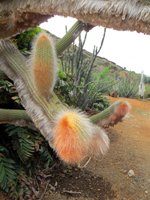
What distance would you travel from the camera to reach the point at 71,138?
1061 millimetres

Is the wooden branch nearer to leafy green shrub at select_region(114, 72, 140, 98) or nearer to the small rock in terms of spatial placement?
the small rock

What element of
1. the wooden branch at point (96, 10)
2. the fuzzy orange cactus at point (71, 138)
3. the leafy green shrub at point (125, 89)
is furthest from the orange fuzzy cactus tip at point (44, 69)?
the leafy green shrub at point (125, 89)

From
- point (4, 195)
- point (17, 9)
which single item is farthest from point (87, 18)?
point (4, 195)

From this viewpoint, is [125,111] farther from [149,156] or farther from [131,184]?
[149,156]

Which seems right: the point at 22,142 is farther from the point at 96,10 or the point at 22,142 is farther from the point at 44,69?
the point at 96,10

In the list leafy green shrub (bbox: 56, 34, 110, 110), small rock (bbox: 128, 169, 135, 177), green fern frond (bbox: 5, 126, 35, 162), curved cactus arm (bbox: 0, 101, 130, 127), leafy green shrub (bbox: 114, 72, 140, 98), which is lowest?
leafy green shrub (bbox: 114, 72, 140, 98)

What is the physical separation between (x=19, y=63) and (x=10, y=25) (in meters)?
0.21

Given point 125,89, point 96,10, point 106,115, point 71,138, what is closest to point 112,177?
point 106,115

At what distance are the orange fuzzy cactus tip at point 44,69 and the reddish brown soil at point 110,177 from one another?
191 cm

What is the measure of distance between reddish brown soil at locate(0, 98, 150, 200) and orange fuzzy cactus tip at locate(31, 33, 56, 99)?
1914mm

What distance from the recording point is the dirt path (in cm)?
329

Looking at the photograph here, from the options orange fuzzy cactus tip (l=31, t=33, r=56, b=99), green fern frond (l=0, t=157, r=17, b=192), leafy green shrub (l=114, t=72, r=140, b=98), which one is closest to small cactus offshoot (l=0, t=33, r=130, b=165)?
orange fuzzy cactus tip (l=31, t=33, r=56, b=99)

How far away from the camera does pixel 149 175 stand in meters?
3.80

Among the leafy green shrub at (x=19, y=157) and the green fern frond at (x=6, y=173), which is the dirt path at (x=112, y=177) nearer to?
the leafy green shrub at (x=19, y=157)
